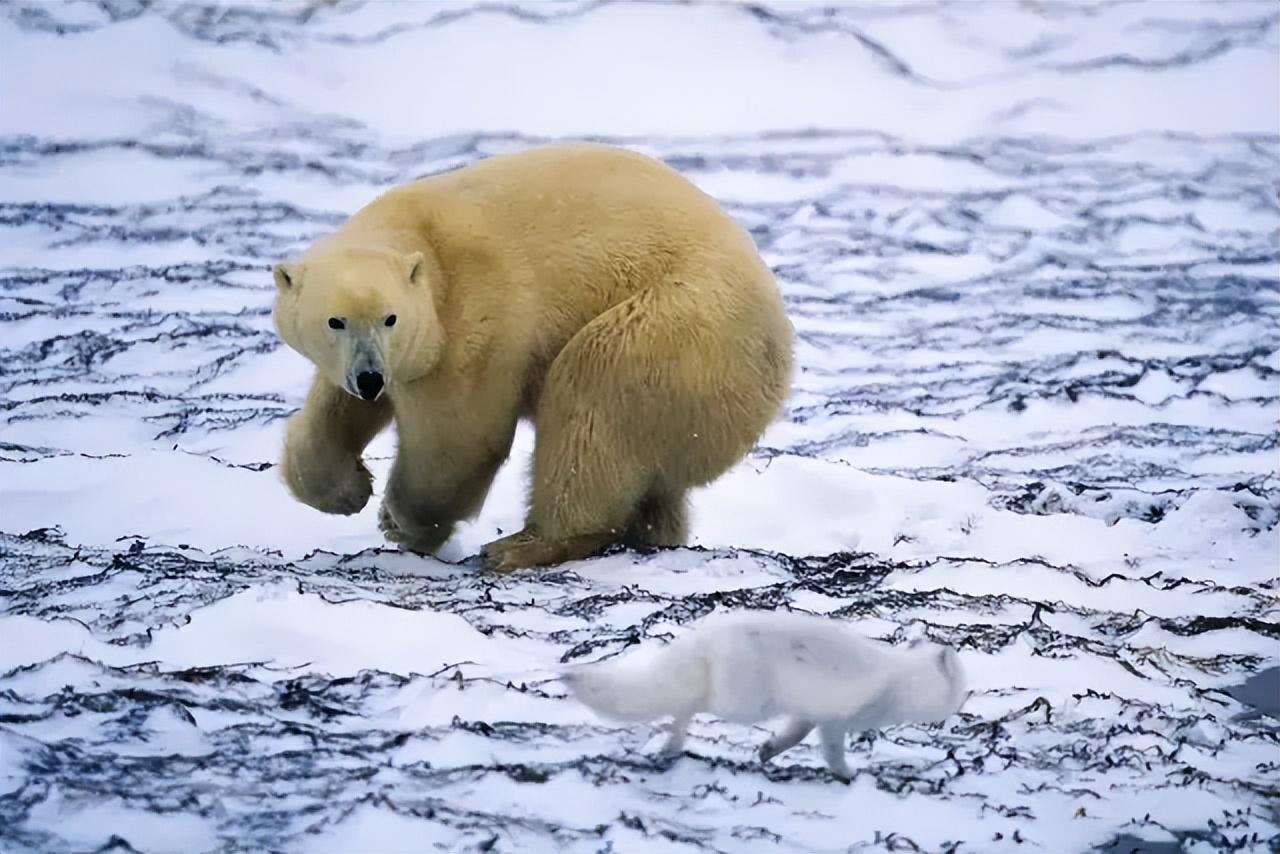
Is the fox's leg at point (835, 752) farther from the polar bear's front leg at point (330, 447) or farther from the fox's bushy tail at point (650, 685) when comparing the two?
the polar bear's front leg at point (330, 447)

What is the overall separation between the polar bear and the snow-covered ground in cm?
18

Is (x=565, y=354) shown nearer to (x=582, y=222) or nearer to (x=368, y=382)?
(x=582, y=222)

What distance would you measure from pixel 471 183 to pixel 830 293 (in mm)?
2018

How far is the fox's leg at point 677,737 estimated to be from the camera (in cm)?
151

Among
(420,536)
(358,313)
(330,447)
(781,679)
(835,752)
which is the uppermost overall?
(358,313)

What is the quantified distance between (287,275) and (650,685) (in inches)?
53.5

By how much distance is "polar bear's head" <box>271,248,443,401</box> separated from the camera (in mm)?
2428

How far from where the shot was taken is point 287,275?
253 centimetres

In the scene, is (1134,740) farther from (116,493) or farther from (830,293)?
(830,293)

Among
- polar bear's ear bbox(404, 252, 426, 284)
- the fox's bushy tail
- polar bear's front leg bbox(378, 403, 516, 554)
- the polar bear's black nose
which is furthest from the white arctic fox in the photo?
polar bear's front leg bbox(378, 403, 516, 554)

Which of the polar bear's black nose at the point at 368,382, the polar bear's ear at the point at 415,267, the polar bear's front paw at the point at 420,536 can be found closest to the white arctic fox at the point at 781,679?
the polar bear's black nose at the point at 368,382

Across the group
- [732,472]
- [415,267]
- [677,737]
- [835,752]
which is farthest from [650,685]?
[732,472]

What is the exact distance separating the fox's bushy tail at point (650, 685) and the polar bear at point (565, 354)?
4.12 feet

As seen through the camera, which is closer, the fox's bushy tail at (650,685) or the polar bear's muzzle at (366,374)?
the fox's bushy tail at (650,685)
